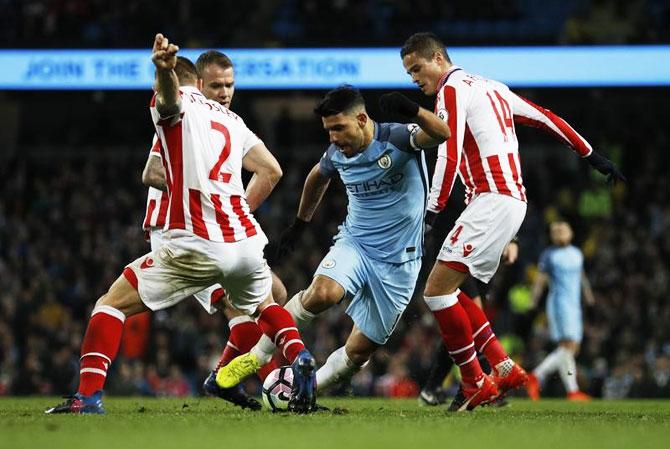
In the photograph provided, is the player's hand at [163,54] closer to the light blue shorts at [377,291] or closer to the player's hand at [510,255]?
the light blue shorts at [377,291]

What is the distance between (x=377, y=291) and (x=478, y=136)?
119 centimetres

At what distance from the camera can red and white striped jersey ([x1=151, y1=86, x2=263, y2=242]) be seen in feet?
22.2

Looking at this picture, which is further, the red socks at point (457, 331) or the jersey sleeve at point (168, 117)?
the red socks at point (457, 331)

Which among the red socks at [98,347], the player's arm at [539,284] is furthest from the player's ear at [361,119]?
the player's arm at [539,284]

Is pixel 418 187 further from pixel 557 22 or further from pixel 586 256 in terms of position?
pixel 557 22

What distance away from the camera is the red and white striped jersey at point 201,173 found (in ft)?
22.2

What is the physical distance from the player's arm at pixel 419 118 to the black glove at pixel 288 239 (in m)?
1.09

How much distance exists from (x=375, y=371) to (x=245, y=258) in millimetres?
9147

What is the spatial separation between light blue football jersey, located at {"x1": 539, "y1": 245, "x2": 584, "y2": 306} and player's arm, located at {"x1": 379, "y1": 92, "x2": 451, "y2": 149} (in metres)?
6.29

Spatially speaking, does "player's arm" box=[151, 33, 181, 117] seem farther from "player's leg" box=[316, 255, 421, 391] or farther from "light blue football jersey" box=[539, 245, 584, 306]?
"light blue football jersey" box=[539, 245, 584, 306]

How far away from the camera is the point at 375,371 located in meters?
15.8

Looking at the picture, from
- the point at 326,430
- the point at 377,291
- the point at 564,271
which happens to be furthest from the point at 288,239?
the point at 564,271

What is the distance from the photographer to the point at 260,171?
729cm

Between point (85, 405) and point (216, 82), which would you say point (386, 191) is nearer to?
point (216, 82)
